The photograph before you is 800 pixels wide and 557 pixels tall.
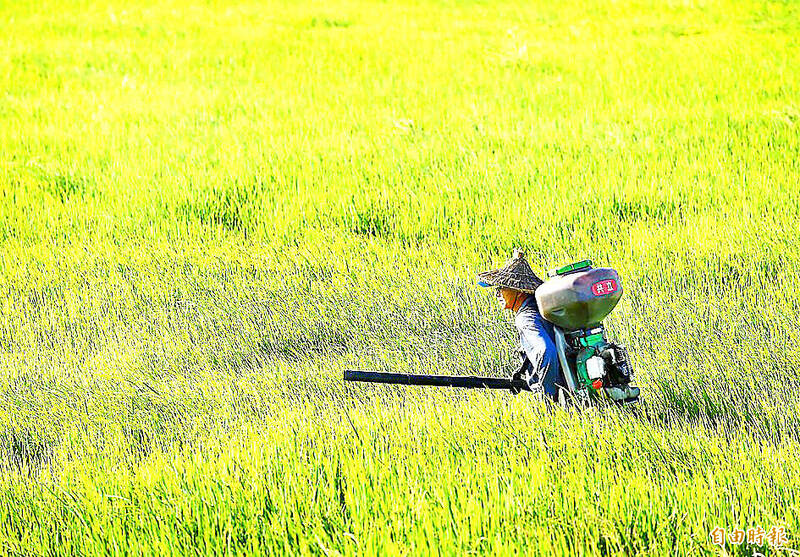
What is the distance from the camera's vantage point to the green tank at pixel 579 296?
269cm

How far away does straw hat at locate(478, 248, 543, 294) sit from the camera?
9.89 ft

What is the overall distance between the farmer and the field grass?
0.15m

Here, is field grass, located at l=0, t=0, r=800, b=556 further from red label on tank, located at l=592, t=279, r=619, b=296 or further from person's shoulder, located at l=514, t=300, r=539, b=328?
red label on tank, located at l=592, t=279, r=619, b=296

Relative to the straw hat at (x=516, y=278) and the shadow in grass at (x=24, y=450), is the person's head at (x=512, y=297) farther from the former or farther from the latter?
the shadow in grass at (x=24, y=450)

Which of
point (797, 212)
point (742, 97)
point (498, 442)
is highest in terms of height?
point (742, 97)

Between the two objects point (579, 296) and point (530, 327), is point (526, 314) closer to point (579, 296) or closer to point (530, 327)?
point (530, 327)

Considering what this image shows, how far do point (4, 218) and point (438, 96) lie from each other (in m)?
3.77

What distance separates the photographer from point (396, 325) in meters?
4.08

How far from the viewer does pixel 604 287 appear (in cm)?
271

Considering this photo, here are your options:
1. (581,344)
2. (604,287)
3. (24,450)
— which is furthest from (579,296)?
(24,450)

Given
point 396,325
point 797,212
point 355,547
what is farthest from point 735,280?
point 355,547

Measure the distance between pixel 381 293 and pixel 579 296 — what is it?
1.79 meters

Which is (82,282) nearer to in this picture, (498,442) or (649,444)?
(498,442)

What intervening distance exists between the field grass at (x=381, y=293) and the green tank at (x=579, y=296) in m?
0.42
